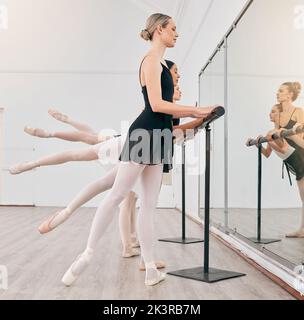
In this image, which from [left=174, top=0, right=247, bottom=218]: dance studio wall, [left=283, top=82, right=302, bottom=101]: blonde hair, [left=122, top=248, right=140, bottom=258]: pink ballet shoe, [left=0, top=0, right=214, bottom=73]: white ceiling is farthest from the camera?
[left=0, top=0, right=214, bottom=73]: white ceiling

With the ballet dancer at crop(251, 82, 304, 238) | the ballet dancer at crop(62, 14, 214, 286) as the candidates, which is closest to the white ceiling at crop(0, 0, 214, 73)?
the ballet dancer at crop(251, 82, 304, 238)

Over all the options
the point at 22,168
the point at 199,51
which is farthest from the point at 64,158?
the point at 199,51

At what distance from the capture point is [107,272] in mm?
2480

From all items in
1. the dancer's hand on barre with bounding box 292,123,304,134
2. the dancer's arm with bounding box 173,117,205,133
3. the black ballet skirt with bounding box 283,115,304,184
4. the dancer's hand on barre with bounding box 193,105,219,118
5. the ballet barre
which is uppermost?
the dancer's hand on barre with bounding box 193,105,219,118

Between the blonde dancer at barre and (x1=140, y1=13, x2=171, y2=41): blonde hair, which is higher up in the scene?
(x1=140, y1=13, x2=171, y2=41): blonde hair

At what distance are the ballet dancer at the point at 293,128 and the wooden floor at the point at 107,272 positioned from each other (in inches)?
17.8

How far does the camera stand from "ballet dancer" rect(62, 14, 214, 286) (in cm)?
206

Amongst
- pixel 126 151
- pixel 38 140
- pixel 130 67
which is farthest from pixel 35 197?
pixel 126 151

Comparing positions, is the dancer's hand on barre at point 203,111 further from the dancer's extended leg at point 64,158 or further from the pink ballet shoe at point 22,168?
the pink ballet shoe at point 22,168

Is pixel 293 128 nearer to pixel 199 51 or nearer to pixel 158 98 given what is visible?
pixel 158 98

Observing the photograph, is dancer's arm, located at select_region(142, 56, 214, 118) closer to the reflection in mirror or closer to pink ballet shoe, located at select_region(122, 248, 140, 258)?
pink ballet shoe, located at select_region(122, 248, 140, 258)

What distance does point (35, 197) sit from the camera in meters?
7.89

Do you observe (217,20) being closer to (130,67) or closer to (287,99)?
(287,99)
